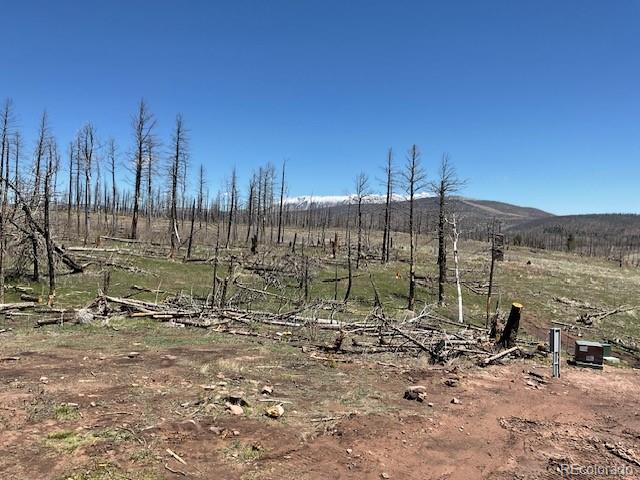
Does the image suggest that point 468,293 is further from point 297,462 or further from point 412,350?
point 297,462

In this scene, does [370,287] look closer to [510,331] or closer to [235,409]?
[510,331]

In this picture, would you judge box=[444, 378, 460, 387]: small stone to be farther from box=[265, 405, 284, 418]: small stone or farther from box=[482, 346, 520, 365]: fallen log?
box=[265, 405, 284, 418]: small stone

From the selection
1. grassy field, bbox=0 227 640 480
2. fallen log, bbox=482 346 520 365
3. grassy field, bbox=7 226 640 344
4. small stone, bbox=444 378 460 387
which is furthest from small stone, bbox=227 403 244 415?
grassy field, bbox=7 226 640 344

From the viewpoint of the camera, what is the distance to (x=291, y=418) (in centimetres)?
727

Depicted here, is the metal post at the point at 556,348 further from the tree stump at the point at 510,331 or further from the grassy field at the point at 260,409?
the tree stump at the point at 510,331

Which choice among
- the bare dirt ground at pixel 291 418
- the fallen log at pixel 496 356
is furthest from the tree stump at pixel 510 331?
the bare dirt ground at pixel 291 418

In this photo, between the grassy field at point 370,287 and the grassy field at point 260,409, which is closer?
the grassy field at point 260,409

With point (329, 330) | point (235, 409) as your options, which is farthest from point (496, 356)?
point (235, 409)

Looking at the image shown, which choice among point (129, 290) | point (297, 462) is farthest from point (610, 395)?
point (129, 290)

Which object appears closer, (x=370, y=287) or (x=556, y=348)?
(x=556, y=348)

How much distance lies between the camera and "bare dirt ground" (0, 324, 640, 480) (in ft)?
19.1

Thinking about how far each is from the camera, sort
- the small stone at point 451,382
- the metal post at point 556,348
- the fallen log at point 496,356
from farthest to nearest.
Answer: the fallen log at point 496,356 < the metal post at point 556,348 < the small stone at point 451,382

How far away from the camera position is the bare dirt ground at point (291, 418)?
19.1 feet

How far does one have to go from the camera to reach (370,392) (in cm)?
882
